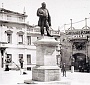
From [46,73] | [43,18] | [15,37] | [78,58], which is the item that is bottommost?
[78,58]

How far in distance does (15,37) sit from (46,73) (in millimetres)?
22696

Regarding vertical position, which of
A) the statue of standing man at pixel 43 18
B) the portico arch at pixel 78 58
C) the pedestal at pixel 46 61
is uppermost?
the statue of standing man at pixel 43 18

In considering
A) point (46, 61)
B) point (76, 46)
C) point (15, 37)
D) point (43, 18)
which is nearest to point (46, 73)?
point (46, 61)

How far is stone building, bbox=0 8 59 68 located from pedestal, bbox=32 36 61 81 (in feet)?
63.0

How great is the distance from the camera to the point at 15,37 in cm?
3238

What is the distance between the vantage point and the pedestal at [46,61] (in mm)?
10163

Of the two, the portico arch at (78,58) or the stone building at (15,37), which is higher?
the stone building at (15,37)

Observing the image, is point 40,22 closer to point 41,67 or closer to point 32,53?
point 41,67

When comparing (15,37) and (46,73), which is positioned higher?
(15,37)

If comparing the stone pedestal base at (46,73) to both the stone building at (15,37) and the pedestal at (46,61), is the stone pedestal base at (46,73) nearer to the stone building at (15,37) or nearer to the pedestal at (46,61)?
the pedestal at (46,61)

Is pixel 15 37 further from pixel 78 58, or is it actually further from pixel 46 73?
pixel 46 73

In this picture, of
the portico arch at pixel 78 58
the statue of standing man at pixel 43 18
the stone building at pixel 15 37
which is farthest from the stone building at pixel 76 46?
the statue of standing man at pixel 43 18

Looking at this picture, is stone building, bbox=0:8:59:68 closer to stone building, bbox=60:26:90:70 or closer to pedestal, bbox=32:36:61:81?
stone building, bbox=60:26:90:70

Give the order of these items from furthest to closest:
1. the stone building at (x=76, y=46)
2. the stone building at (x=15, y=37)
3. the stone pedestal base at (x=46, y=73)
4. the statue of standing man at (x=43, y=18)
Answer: the stone building at (x=76, y=46), the stone building at (x=15, y=37), the statue of standing man at (x=43, y=18), the stone pedestal base at (x=46, y=73)
